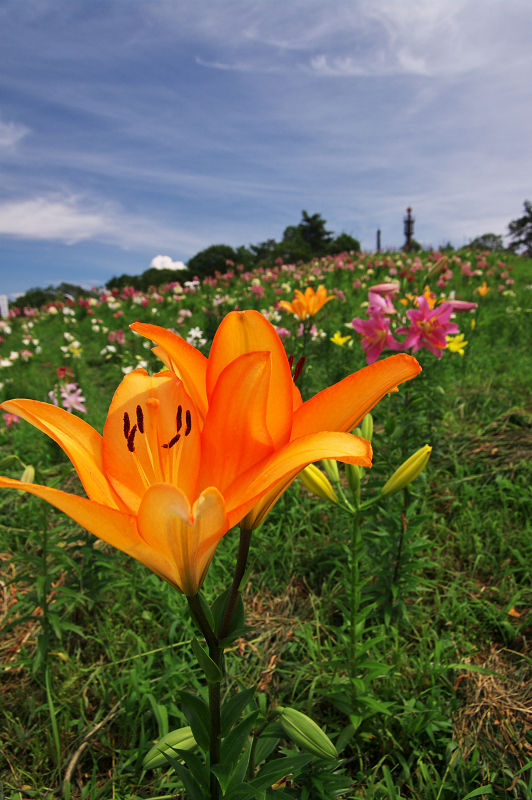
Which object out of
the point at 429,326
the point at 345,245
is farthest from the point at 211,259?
the point at 429,326

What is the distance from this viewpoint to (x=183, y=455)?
47 cm

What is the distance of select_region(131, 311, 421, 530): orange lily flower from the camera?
402 millimetres

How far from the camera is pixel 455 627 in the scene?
1470 millimetres

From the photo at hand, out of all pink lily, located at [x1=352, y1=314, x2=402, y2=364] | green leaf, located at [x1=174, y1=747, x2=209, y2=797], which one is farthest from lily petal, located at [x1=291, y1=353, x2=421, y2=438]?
pink lily, located at [x1=352, y1=314, x2=402, y2=364]

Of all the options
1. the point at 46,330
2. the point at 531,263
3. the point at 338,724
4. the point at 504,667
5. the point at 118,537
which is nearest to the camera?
the point at 118,537

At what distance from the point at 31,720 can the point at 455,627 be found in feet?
4.55

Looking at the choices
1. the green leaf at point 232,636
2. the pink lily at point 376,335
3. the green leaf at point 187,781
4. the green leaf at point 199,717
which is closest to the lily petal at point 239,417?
the green leaf at point 232,636

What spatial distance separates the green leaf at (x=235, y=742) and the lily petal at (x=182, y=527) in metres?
0.32

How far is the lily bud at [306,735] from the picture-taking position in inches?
27.5

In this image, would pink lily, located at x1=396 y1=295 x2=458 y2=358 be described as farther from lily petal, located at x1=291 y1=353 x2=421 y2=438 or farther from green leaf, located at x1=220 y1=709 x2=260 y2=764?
green leaf, located at x1=220 y1=709 x2=260 y2=764

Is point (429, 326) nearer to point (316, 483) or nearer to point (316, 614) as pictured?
point (316, 483)

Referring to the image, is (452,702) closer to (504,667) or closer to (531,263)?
(504,667)

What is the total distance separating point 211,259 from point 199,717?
1075 inches

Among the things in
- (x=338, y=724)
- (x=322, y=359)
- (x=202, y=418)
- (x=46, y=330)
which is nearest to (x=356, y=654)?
(x=338, y=724)
